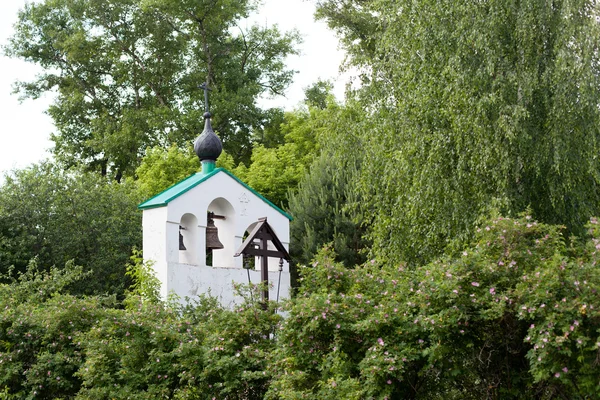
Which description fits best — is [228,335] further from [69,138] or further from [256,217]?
[69,138]

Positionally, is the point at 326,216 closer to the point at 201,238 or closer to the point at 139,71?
the point at 201,238

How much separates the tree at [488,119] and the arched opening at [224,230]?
2645mm

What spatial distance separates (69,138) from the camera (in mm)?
29875

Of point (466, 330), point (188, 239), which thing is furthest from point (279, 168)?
point (466, 330)

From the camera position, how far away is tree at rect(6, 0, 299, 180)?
91.6ft

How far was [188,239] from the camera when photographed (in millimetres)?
13102

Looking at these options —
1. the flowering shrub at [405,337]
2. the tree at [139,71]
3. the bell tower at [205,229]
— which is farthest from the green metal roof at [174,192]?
the tree at [139,71]

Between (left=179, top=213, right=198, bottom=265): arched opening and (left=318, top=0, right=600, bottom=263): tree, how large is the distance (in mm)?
3302

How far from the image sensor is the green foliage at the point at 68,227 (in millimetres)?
19969

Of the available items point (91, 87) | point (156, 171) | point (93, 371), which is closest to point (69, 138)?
point (91, 87)

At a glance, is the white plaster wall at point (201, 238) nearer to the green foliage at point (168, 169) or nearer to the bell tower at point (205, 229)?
the bell tower at point (205, 229)

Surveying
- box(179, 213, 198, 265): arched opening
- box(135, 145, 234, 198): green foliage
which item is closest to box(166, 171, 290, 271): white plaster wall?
box(179, 213, 198, 265): arched opening

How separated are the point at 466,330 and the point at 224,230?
895 centimetres

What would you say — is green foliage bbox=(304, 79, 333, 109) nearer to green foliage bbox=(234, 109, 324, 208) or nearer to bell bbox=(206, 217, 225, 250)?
green foliage bbox=(234, 109, 324, 208)
